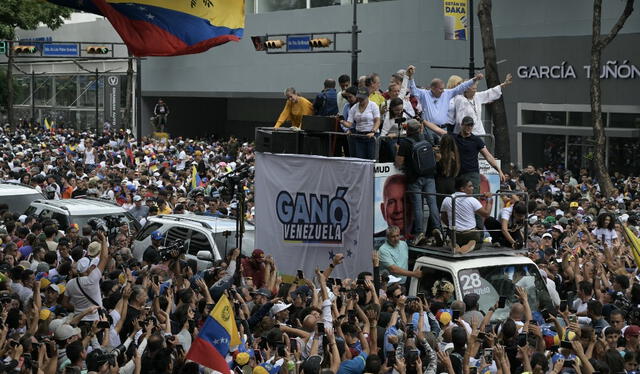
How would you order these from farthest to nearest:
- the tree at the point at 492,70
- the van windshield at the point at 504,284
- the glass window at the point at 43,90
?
the glass window at the point at 43,90 → the tree at the point at 492,70 → the van windshield at the point at 504,284

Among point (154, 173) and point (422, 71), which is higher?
point (422, 71)

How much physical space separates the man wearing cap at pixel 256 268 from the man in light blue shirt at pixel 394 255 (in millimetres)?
1602

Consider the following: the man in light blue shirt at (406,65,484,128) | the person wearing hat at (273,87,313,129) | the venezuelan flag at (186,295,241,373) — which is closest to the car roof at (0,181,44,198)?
the person wearing hat at (273,87,313,129)

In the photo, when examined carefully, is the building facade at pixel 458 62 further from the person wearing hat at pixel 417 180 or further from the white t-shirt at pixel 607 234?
the person wearing hat at pixel 417 180

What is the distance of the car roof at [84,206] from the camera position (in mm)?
17969

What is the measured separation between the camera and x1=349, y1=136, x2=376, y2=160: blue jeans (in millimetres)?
12586

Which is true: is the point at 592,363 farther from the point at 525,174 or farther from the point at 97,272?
the point at 525,174

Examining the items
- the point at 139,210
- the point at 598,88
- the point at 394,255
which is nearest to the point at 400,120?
the point at 394,255

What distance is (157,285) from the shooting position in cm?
1227

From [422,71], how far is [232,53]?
11533mm

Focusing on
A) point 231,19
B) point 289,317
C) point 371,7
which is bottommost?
point 289,317

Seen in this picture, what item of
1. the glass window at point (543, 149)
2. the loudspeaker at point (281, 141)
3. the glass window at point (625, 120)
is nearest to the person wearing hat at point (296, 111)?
the loudspeaker at point (281, 141)

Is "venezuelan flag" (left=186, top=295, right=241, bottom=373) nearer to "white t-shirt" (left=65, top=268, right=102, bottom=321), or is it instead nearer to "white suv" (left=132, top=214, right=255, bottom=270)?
"white t-shirt" (left=65, top=268, right=102, bottom=321)

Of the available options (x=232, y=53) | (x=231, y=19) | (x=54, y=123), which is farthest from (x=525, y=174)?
(x=54, y=123)
